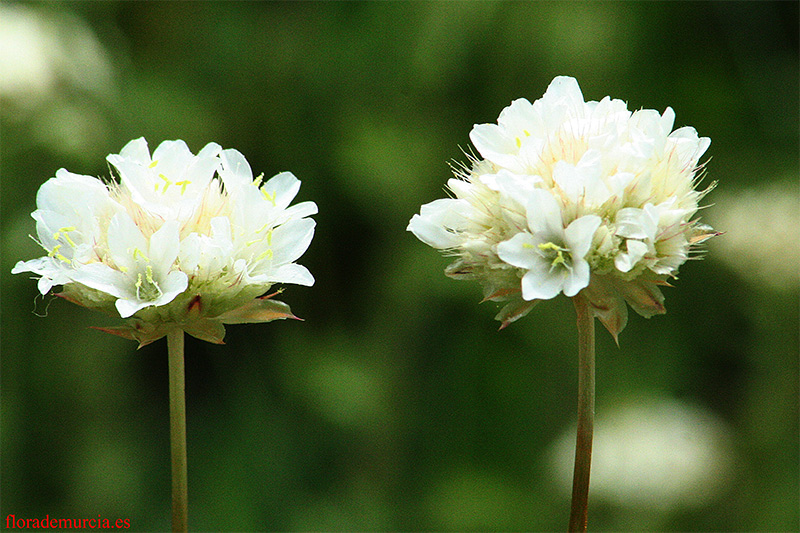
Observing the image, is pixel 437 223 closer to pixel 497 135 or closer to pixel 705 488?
pixel 497 135

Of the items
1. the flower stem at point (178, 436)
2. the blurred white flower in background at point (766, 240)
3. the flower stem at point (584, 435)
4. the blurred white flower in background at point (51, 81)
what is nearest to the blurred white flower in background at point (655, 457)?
the blurred white flower in background at point (766, 240)

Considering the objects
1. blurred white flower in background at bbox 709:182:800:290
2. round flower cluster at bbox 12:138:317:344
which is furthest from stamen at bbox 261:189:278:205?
blurred white flower in background at bbox 709:182:800:290

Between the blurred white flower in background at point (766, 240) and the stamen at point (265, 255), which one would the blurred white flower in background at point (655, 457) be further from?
the stamen at point (265, 255)

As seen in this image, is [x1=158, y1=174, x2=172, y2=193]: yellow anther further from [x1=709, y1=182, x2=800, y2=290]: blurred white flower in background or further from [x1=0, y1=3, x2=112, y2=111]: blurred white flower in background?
[x1=709, y1=182, x2=800, y2=290]: blurred white flower in background

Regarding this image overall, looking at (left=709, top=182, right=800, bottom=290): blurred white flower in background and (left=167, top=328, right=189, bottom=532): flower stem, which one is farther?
(left=709, top=182, right=800, bottom=290): blurred white flower in background

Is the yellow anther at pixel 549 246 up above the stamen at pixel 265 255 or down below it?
above

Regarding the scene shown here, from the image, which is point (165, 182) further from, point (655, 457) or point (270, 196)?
point (655, 457)

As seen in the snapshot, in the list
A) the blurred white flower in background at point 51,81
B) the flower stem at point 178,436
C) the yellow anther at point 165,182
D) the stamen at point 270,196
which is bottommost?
the flower stem at point 178,436
